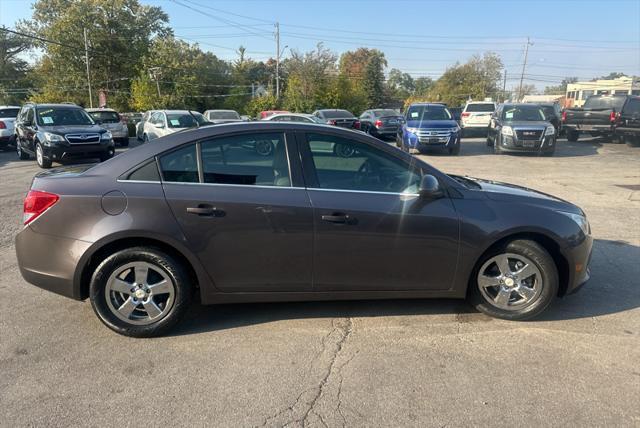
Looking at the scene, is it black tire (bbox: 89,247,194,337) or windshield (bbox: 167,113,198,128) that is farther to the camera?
windshield (bbox: 167,113,198,128)

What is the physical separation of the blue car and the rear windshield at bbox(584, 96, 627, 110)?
8591 mm

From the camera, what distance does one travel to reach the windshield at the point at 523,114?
16.9m

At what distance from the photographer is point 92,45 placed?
166 ft

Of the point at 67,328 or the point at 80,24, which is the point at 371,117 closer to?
the point at 67,328

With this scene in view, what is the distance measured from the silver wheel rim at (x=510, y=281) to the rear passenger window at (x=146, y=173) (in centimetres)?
273

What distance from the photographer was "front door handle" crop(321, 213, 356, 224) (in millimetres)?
3566

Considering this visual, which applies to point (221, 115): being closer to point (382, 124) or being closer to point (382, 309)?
point (382, 124)

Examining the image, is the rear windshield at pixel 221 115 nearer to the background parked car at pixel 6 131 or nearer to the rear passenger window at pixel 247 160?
the background parked car at pixel 6 131

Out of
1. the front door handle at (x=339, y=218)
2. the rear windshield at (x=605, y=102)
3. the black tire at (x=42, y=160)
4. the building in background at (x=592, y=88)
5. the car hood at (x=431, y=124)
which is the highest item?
the building in background at (x=592, y=88)

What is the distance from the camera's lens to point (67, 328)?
3.78 m

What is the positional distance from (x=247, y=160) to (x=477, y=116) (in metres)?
23.2

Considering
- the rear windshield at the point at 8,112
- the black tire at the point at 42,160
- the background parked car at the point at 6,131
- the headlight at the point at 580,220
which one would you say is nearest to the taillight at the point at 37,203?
the headlight at the point at 580,220

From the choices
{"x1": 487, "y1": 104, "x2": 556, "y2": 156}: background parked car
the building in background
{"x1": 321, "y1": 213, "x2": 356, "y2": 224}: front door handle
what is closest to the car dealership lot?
{"x1": 321, "y1": 213, "x2": 356, "y2": 224}: front door handle

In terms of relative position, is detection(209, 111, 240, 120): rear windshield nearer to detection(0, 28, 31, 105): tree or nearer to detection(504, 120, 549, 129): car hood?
detection(504, 120, 549, 129): car hood
